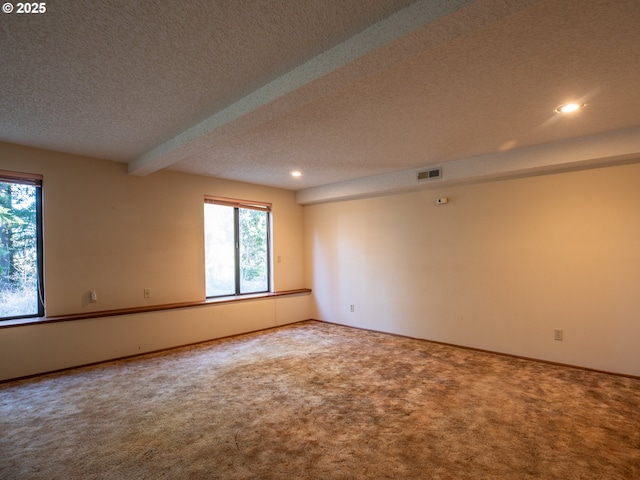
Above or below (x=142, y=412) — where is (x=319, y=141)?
above

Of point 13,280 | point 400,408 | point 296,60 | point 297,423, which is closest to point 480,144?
point 296,60

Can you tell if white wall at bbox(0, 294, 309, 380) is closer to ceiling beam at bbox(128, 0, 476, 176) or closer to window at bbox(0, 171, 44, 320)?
window at bbox(0, 171, 44, 320)

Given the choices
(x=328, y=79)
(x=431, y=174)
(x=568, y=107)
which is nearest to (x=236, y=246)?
(x=431, y=174)

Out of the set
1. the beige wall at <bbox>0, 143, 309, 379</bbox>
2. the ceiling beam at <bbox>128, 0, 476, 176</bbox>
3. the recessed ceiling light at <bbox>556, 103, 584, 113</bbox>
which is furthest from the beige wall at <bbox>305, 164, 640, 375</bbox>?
the ceiling beam at <bbox>128, 0, 476, 176</bbox>

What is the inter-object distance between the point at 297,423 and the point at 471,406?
148 cm

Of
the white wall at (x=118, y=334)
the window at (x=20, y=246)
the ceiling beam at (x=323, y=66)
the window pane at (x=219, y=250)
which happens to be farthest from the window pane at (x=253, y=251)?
the window at (x=20, y=246)

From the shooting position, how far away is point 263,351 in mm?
4430

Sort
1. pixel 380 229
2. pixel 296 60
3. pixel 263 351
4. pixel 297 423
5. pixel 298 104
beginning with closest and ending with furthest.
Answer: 1. pixel 296 60
2. pixel 298 104
3. pixel 297 423
4. pixel 263 351
5. pixel 380 229

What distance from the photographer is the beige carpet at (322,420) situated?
2.05 meters

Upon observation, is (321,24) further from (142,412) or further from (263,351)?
(263,351)

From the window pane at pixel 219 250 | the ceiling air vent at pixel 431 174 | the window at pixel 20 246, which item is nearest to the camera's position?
the window at pixel 20 246

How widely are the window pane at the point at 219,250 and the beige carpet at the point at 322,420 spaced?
1.56 metres

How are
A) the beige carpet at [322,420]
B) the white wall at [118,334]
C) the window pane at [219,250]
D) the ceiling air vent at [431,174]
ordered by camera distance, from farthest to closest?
the window pane at [219,250] < the ceiling air vent at [431,174] < the white wall at [118,334] < the beige carpet at [322,420]

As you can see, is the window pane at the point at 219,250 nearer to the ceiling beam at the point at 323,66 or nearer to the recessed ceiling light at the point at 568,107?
the ceiling beam at the point at 323,66
